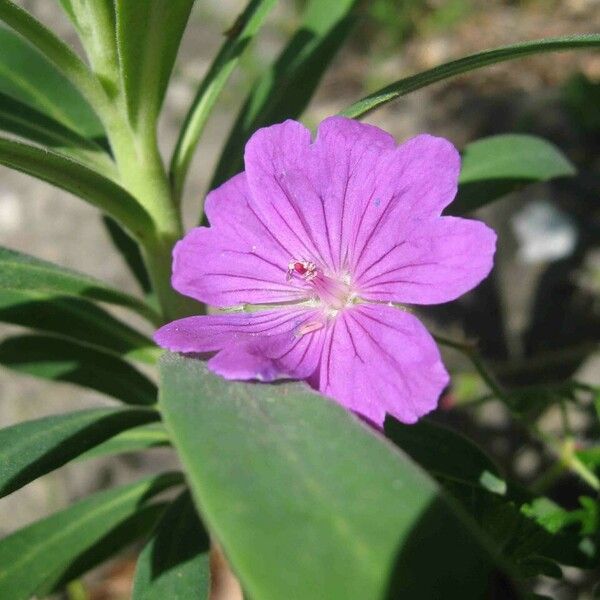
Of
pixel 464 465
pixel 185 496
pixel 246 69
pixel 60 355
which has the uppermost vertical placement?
pixel 246 69

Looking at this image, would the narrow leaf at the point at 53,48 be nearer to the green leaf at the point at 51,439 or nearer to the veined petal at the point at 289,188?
the veined petal at the point at 289,188

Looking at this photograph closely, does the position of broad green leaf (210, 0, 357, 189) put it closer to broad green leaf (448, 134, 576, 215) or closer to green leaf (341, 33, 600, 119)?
broad green leaf (448, 134, 576, 215)

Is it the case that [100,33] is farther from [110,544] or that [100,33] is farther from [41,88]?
[110,544]

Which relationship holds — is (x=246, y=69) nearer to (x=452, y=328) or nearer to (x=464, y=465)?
(x=452, y=328)

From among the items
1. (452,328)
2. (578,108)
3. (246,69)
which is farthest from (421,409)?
(246,69)

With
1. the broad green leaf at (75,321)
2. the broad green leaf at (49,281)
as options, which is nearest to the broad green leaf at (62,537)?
the broad green leaf at (75,321)

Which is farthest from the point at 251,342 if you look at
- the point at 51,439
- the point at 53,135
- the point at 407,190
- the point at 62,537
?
the point at 62,537
